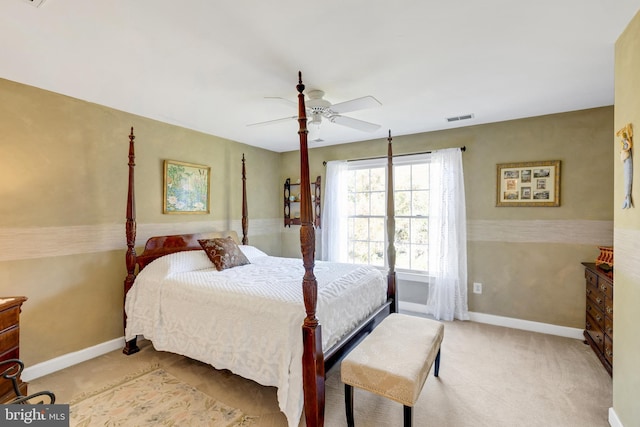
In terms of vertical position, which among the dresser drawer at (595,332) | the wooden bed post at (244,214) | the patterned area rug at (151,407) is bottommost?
the patterned area rug at (151,407)

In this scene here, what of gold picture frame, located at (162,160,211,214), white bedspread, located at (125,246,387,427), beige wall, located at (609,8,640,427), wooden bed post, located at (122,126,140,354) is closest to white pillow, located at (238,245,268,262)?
white bedspread, located at (125,246,387,427)

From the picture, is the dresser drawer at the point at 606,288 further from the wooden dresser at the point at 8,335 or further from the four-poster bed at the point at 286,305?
the wooden dresser at the point at 8,335

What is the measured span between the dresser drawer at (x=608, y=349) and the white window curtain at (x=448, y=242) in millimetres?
1339

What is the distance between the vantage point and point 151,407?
208 centimetres

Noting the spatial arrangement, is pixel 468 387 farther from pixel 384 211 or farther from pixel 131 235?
pixel 131 235

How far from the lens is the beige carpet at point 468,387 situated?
198 centimetres

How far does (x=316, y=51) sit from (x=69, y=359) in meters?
3.39

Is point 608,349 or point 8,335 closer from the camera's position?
point 8,335

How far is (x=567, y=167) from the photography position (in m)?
3.20

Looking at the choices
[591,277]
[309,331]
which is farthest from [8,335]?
[591,277]

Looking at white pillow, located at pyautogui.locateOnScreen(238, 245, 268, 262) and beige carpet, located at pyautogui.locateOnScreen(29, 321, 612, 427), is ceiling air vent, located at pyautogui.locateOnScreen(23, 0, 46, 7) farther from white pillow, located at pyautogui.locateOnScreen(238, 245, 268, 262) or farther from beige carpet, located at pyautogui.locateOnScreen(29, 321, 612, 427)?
white pillow, located at pyautogui.locateOnScreen(238, 245, 268, 262)

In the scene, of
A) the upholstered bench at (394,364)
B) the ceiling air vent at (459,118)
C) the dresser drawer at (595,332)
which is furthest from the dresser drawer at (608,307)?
the ceiling air vent at (459,118)

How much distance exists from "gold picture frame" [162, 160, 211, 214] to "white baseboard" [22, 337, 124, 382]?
4.83 ft

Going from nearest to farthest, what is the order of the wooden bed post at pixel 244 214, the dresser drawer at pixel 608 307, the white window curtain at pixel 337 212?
1. the dresser drawer at pixel 608 307
2. the wooden bed post at pixel 244 214
3. the white window curtain at pixel 337 212
